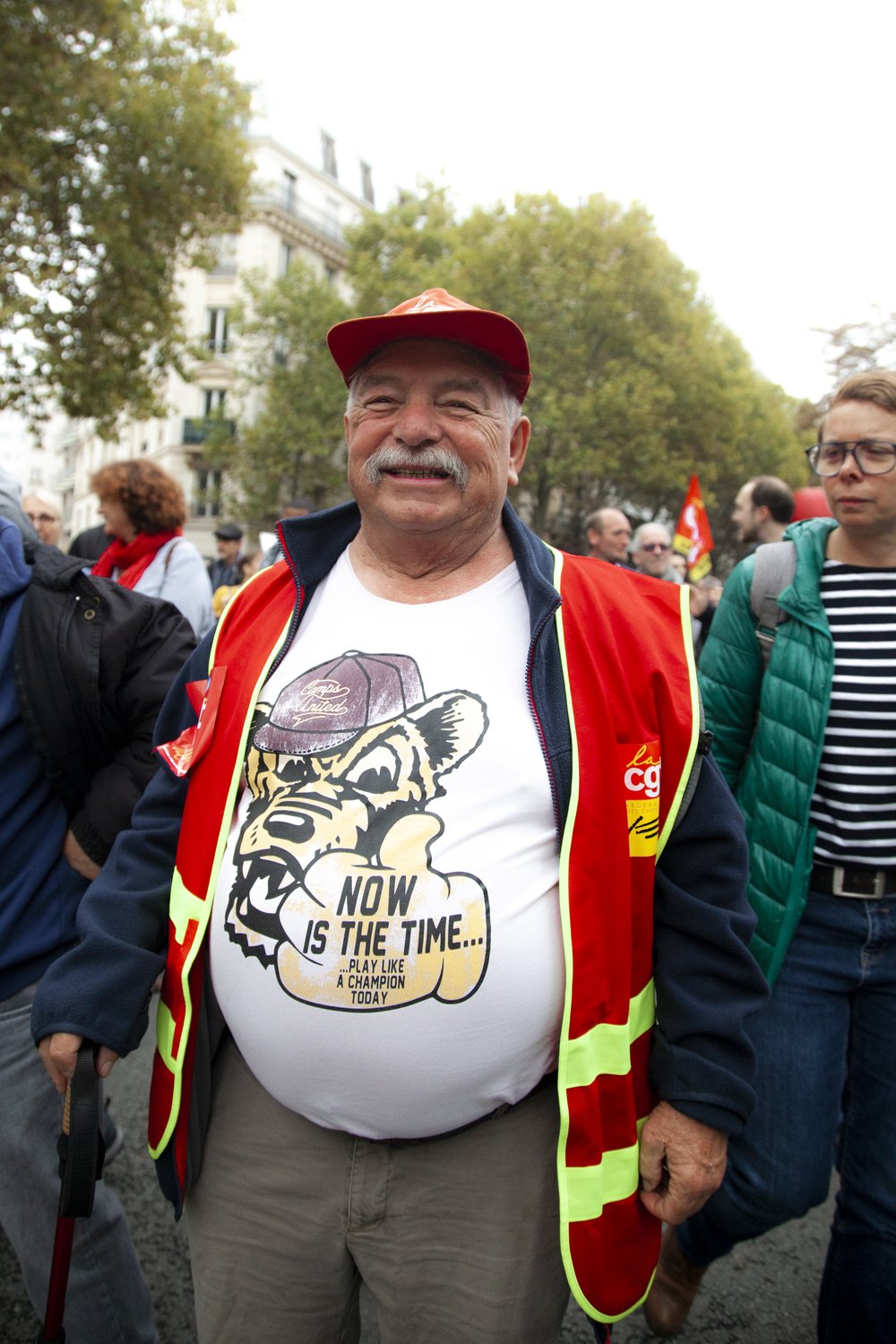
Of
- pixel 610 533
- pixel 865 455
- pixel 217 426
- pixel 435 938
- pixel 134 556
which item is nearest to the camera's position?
pixel 435 938

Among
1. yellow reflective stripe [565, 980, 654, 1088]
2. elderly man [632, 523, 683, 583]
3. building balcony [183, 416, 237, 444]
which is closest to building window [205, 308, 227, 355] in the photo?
building balcony [183, 416, 237, 444]

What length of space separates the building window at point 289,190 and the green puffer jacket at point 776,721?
136 feet

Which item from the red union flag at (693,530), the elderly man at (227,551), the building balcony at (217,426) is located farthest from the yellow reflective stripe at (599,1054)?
the building balcony at (217,426)

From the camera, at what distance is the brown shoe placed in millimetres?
2445

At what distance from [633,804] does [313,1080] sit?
66 centimetres

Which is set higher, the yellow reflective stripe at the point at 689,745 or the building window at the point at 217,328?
the building window at the point at 217,328

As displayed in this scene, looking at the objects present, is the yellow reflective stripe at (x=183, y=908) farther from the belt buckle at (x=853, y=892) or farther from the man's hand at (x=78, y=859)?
the belt buckle at (x=853, y=892)

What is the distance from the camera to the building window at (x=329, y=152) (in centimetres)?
4431

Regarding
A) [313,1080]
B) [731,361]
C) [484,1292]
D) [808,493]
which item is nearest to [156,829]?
[313,1080]

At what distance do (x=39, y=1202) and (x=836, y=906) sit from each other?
5.84 feet

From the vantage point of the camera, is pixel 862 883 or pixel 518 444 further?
pixel 862 883

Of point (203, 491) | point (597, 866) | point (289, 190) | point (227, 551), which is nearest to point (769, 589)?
point (597, 866)

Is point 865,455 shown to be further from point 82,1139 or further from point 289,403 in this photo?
point 289,403

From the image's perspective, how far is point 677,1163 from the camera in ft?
5.24
